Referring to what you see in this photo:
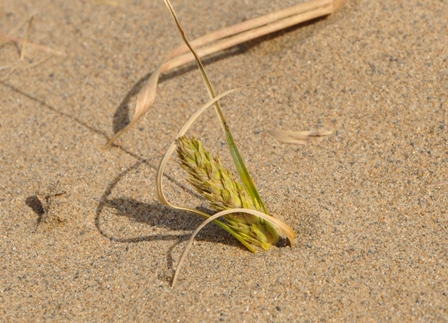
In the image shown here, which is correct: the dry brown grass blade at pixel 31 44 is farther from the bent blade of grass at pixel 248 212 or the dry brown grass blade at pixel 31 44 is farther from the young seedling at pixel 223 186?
the bent blade of grass at pixel 248 212

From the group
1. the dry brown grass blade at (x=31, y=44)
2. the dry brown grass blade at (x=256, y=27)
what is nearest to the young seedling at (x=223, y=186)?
the dry brown grass blade at (x=256, y=27)

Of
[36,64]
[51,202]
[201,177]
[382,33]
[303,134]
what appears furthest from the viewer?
[36,64]

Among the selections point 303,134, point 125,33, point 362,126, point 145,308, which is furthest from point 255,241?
point 125,33

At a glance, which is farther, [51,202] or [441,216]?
[51,202]

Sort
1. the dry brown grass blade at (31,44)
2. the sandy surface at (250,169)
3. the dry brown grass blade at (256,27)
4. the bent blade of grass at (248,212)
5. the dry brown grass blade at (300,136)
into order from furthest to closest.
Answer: the dry brown grass blade at (31,44), the dry brown grass blade at (256,27), the dry brown grass blade at (300,136), the sandy surface at (250,169), the bent blade of grass at (248,212)

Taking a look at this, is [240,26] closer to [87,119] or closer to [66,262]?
[87,119]

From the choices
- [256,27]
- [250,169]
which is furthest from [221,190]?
[256,27]

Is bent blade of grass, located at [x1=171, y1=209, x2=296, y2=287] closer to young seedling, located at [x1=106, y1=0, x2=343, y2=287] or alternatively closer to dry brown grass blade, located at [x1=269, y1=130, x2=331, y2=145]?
young seedling, located at [x1=106, y1=0, x2=343, y2=287]
